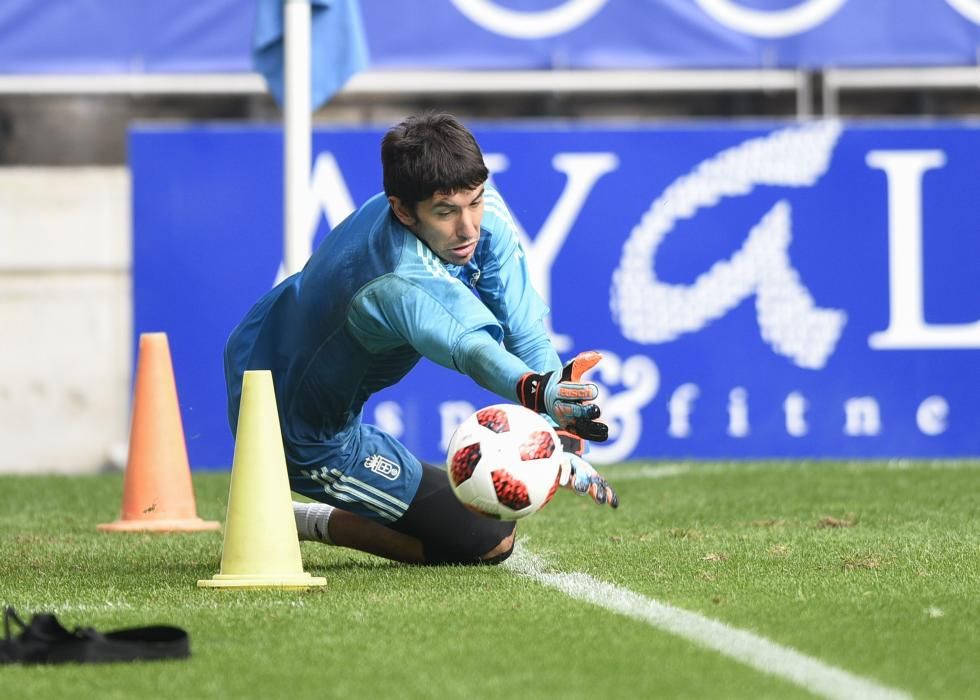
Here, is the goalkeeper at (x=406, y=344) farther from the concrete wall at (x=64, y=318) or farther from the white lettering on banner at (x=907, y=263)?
the white lettering on banner at (x=907, y=263)

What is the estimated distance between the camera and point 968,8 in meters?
11.6

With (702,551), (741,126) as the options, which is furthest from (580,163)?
(702,551)

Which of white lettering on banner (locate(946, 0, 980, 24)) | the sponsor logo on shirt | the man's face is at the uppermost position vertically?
white lettering on banner (locate(946, 0, 980, 24))

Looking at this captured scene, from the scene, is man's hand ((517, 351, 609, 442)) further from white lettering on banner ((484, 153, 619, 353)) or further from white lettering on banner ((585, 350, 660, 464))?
white lettering on banner ((484, 153, 619, 353))

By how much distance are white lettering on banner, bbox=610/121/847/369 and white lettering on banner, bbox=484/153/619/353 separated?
391 millimetres

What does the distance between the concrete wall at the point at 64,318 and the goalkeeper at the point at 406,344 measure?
5028mm

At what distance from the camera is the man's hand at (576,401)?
14.9 feet

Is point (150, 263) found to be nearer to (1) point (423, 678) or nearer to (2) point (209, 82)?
(2) point (209, 82)

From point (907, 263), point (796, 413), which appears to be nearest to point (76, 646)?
point (796, 413)

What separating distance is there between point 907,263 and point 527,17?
2.96 m

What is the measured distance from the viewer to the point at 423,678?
383 cm

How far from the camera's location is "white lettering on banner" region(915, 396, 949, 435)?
10773 millimetres

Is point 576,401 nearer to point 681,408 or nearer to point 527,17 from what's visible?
point 681,408

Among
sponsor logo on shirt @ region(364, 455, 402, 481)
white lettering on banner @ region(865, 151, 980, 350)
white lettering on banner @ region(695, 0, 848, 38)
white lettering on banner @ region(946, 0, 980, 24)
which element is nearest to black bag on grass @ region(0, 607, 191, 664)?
sponsor logo on shirt @ region(364, 455, 402, 481)
